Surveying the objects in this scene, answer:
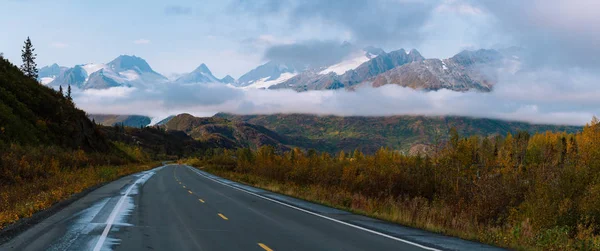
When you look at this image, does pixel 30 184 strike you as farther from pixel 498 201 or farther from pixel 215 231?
pixel 498 201

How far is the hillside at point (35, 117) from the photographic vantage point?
1708 inches

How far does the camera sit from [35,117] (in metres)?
51.9

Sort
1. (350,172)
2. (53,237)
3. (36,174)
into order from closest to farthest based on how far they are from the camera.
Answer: (53,237) → (36,174) → (350,172)

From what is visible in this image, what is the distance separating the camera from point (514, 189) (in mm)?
19000

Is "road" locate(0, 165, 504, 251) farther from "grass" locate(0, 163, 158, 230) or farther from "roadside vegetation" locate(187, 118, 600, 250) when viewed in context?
"roadside vegetation" locate(187, 118, 600, 250)

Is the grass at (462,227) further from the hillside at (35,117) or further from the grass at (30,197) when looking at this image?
the hillside at (35,117)

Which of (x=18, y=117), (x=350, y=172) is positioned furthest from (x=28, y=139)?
(x=350, y=172)

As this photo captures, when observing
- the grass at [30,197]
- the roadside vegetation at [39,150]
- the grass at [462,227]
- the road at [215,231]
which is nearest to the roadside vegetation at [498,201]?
the grass at [462,227]

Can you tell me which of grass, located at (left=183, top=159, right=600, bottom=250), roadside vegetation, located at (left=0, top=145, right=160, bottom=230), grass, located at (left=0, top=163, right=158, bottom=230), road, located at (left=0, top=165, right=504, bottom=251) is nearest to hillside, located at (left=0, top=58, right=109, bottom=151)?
roadside vegetation, located at (left=0, top=145, right=160, bottom=230)

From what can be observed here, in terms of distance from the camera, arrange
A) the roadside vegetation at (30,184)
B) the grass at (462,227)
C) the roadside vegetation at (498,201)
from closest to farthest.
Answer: the grass at (462,227), the roadside vegetation at (498,201), the roadside vegetation at (30,184)

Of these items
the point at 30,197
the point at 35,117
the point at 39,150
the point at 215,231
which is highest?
the point at 35,117

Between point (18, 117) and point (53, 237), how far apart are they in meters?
41.1

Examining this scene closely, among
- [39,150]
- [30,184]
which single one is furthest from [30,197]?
[39,150]

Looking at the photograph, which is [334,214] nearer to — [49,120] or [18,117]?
[18,117]
